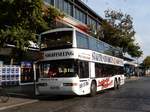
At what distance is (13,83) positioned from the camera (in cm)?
2039

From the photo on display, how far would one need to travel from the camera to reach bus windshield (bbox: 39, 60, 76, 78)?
773 inches

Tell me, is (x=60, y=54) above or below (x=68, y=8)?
below

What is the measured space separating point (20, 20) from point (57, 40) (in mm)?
2892

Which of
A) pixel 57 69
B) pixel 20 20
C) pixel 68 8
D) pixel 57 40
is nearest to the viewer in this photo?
pixel 20 20

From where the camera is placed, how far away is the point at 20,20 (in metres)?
18.1

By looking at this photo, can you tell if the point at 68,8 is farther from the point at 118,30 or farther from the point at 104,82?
the point at 104,82

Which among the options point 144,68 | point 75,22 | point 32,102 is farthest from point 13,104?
point 144,68

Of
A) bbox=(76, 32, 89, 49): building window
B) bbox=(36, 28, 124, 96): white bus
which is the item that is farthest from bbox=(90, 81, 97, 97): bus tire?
bbox=(76, 32, 89, 49): building window

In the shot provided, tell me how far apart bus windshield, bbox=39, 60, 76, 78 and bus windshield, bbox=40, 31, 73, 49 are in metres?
0.88

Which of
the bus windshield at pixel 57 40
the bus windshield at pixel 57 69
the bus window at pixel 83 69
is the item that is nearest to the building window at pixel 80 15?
the bus window at pixel 83 69

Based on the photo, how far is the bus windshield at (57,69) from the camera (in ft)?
64.4

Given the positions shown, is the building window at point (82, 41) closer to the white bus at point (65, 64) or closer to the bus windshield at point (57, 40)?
the white bus at point (65, 64)

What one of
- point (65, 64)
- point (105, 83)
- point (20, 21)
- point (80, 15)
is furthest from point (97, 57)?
point (80, 15)

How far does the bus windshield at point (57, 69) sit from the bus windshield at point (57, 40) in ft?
2.90
